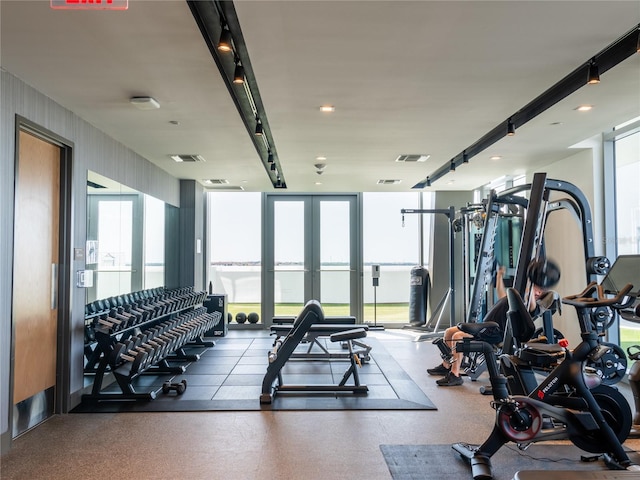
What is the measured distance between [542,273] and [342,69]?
106 inches

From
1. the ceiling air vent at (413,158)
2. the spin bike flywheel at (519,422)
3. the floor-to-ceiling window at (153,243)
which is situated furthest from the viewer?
the floor-to-ceiling window at (153,243)

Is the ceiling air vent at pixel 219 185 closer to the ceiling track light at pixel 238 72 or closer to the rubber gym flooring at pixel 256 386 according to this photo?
the rubber gym flooring at pixel 256 386

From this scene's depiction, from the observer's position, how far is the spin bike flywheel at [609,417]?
2863 millimetres

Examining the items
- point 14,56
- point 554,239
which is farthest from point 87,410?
point 554,239

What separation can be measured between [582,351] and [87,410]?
3.99 metres

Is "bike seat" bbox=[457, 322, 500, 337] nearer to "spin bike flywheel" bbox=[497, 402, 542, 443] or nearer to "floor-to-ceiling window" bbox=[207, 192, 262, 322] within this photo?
"spin bike flywheel" bbox=[497, 402, 542, 443]

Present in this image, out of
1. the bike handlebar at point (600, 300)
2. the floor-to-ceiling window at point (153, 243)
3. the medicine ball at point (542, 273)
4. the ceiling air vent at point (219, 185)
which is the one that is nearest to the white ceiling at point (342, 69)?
the floor-to-ceiling window at point (153, 243)

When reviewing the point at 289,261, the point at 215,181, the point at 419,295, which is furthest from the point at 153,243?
the point at 419,295

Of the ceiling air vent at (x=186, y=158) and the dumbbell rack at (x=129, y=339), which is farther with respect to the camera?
the ceiling air vent at (x=186, y=158)

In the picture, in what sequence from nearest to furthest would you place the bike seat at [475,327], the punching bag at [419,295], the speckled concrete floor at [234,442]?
the speckled concrete floor at [234,442] < the bike seat at [475,327] < the punching bag at [419,295]

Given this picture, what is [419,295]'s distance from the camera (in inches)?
337

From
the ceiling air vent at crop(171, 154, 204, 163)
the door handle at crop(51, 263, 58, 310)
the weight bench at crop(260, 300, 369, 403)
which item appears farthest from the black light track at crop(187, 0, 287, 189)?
the door handle at crop(51, 263, 58, 310)

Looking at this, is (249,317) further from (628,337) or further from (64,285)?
(628,337)

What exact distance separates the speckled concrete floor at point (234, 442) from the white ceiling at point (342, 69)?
265 centimetres
